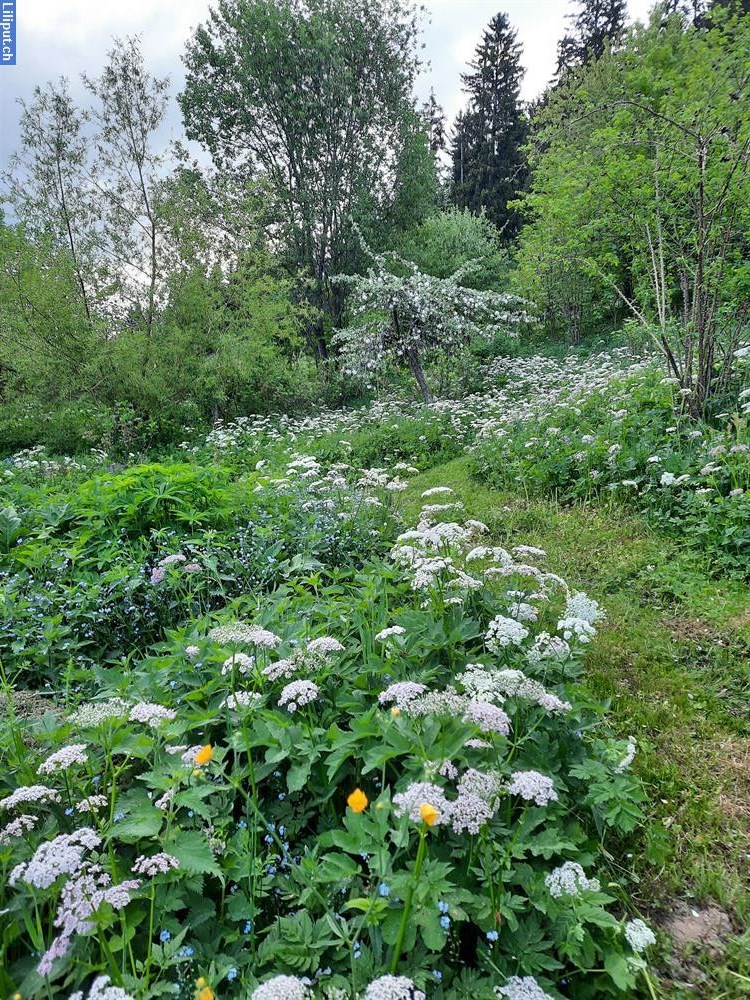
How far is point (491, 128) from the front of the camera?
30.6 m

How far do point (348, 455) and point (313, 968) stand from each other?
22.4 feet

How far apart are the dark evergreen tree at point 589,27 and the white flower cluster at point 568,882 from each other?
35.7 m

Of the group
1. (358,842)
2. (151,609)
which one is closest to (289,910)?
(358,842)

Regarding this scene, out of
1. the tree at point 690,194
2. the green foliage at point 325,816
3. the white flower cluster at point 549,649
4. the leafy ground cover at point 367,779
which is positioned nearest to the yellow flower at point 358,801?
the leafy ground cover at point 367,779

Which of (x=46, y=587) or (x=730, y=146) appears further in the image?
(x=730, y=146)

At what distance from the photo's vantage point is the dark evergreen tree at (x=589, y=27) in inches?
1066

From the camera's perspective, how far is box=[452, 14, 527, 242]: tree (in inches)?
1147

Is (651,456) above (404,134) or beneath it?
beneath

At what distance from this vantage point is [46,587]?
10.4 ft

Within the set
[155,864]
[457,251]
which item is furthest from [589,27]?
[155,864]

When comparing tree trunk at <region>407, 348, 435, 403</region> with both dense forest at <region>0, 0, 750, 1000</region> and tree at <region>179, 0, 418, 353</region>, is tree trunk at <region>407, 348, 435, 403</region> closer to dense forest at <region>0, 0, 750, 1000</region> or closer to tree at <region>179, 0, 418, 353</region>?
dense forest at <region>0, 0, 750, 1000</region>

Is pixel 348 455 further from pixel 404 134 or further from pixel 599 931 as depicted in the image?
pixel 404 134

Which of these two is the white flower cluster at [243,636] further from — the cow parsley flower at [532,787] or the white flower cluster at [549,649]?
the white flower cluster at [549,649]

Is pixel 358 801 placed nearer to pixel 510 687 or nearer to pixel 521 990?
pixel 521 990
